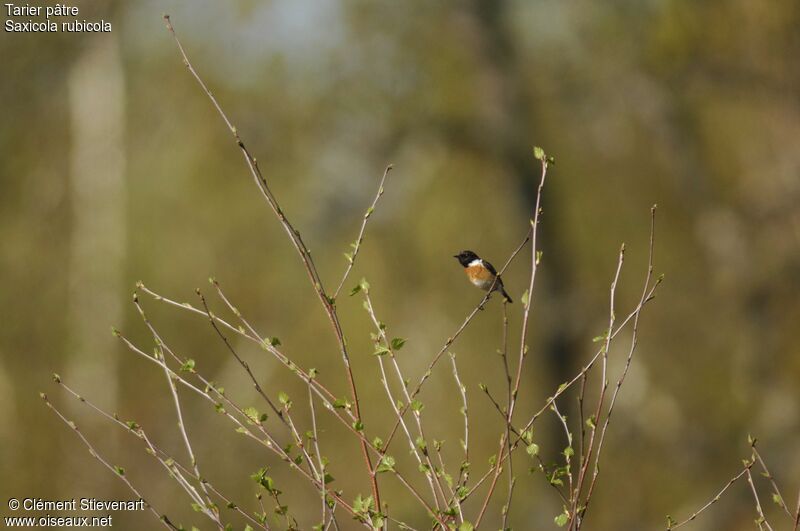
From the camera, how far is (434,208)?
53.5 feet

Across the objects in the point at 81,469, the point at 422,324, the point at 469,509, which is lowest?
the point at 469,509

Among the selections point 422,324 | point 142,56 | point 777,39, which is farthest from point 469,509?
point 142,56

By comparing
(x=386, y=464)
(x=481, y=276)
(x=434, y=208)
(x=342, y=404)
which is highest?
(x=434, y=208)

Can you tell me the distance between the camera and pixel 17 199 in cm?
1548

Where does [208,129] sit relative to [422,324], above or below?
above

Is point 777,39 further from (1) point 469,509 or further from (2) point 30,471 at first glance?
(2) point 30,471

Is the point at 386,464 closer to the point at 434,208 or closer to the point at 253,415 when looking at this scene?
the point at 253,415

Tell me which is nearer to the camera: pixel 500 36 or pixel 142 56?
pixel 500 36

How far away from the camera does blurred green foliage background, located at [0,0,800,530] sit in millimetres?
12680

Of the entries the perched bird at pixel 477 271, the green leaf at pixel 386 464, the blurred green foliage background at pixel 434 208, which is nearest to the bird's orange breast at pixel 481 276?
the perched bird at pixel 477 271

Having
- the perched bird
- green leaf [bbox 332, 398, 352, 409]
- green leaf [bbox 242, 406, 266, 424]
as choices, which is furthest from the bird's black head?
green leaf [bbox 242, 406, 266, 424]

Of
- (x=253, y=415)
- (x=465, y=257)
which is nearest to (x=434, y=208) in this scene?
(x=465, y=257)

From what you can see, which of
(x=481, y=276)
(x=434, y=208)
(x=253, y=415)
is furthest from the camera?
(x=434, y=208)

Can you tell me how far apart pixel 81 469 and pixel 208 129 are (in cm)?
563
